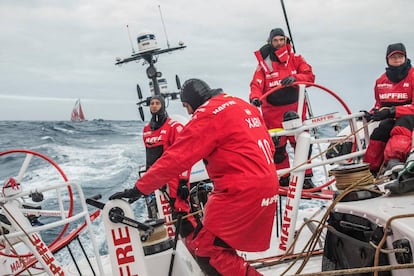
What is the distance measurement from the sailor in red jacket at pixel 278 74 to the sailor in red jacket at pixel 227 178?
2.59m

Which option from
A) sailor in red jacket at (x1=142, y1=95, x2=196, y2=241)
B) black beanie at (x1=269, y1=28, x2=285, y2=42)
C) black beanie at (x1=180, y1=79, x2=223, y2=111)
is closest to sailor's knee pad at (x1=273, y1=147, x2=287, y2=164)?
sailor in red jacket at (x1=142, y1=95, x2=196, y2=241)

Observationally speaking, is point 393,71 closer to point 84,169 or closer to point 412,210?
point 412,210

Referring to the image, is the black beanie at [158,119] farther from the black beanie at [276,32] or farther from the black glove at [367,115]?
the black glove at [367,115]

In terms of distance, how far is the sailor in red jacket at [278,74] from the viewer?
17.0ft

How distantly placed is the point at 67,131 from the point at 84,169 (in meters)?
9.64

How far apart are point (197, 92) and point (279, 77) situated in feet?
8.46

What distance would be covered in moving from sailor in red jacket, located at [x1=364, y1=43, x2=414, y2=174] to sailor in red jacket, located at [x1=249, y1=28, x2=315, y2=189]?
860 millimetres

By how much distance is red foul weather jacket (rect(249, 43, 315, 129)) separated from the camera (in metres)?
5.23

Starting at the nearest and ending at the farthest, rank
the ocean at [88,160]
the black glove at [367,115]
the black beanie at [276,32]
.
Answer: the black glove at [367,115] < the black beanie at [276,32] < the ocean at [88,160]

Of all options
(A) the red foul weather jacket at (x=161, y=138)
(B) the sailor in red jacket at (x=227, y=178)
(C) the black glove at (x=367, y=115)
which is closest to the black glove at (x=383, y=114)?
(C) the black glove at (x=367, y=115)

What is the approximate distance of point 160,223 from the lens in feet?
9.33

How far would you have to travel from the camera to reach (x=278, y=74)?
17.2 ft

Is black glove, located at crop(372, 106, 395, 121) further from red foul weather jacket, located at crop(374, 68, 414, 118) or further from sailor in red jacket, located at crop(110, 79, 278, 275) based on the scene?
sailor in red jacket, located at crop(110, 79, 278, 275)

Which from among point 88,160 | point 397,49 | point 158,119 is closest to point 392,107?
point 397,49
